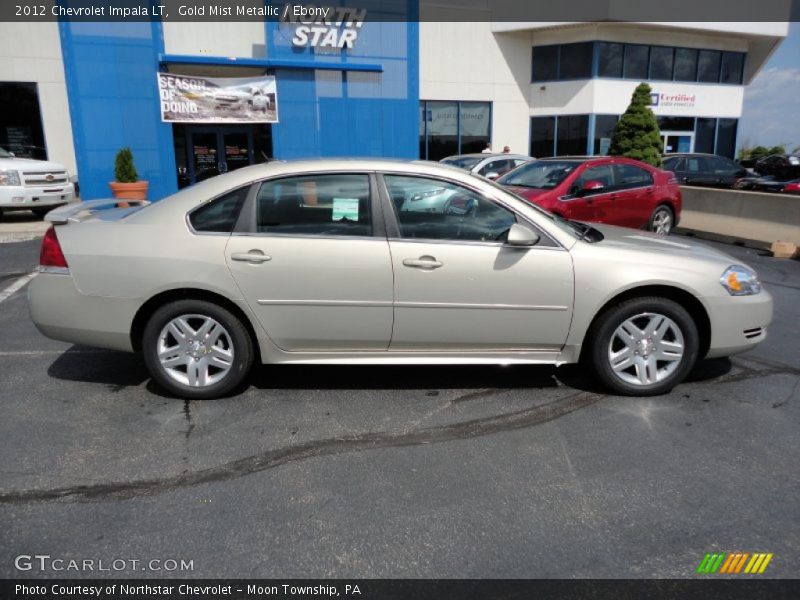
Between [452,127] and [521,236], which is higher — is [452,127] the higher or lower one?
the higher one

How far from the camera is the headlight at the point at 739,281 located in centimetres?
413

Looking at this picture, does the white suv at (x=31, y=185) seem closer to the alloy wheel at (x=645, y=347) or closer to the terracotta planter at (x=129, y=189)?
the terracotta planter at (x=129, y=189)

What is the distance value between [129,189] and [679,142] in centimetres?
2251

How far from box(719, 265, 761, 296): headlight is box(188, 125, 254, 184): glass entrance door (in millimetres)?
16662

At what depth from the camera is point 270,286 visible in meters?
3.91

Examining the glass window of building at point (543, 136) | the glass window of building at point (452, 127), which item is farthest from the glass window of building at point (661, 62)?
the glass window of building at point (452, 127)

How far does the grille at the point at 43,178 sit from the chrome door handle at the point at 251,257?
11294mm

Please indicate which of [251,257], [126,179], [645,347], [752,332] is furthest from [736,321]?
[126,179]

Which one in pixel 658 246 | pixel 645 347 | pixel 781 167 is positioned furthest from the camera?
pixel 781 167

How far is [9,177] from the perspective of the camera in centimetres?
1251

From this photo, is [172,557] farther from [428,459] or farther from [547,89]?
[547,89]

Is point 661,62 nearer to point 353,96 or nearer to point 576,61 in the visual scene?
point 576,61

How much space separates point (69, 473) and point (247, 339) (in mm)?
1273

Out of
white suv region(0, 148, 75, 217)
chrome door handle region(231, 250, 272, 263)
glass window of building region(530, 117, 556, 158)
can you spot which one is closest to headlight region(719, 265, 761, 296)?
chrome door handle region(231, 250, 272, 263)
